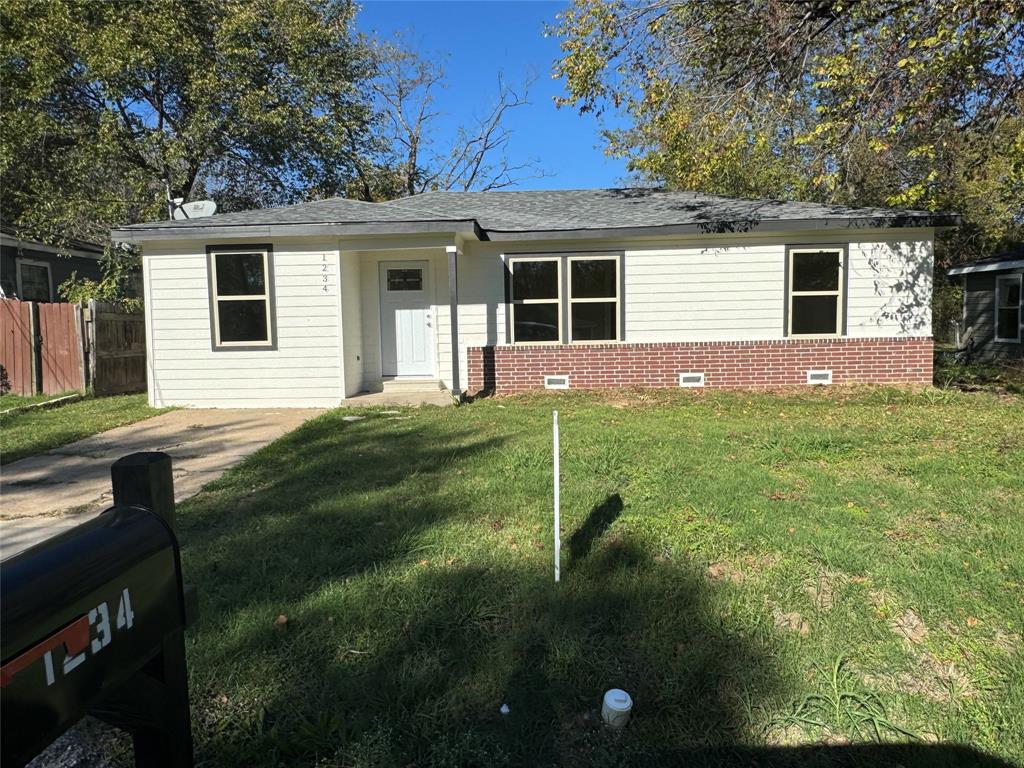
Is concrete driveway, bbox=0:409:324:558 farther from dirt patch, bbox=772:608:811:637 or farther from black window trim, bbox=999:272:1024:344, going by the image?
black window trim, bbox=999:272:1024:344

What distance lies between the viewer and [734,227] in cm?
1094

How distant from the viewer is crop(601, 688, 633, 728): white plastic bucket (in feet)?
8.11

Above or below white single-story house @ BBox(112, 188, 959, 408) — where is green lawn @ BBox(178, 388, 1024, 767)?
below

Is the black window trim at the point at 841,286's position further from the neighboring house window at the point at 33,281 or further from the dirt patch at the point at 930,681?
the neighboring house window at the point at 33,281

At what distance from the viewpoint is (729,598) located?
3.37 metres

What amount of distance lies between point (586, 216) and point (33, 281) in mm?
14063

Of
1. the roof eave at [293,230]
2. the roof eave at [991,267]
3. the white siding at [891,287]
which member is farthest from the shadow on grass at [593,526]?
the roof eave at [991,267]

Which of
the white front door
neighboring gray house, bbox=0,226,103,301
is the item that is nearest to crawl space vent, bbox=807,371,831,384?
the white front door

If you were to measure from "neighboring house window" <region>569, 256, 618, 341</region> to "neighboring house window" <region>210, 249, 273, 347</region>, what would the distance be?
495 centimetres

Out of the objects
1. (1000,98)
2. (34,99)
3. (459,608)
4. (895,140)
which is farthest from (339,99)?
(459,608)

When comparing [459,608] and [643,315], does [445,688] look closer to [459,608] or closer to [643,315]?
[459,608]

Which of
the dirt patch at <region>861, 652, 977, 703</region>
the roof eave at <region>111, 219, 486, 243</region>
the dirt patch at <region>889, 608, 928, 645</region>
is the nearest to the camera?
the dirt patch at <region>861, 652, 977, 703</region>

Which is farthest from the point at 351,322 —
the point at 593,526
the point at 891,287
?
the point at 891,287

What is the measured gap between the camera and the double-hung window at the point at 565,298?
11.4m
